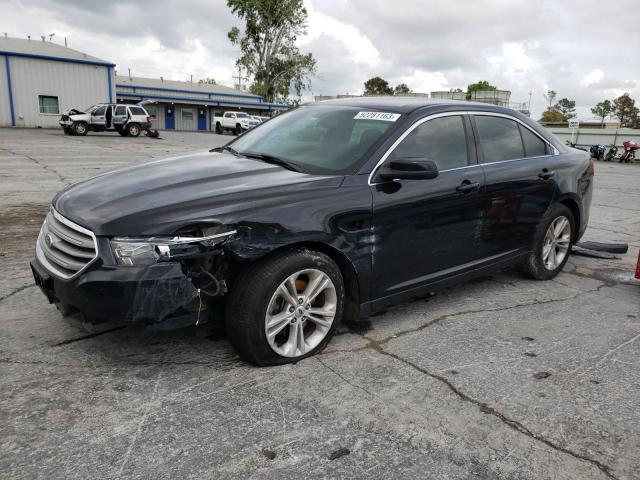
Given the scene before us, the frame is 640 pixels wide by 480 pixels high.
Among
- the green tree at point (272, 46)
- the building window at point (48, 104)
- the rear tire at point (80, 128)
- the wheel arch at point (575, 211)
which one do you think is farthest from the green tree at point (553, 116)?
the wheel arch at point (575, 211)

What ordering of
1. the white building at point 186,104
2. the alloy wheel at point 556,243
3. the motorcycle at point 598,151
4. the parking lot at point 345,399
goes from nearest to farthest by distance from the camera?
the parking lot at point 345,399 → the alloy wheel at point 556,243 → the motorcycle at point 598,151 → the white building at point 186,104

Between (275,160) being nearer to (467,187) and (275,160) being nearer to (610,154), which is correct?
(467,187)

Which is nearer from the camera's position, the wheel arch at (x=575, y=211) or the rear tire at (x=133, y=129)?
the wheel arch at (x=575, y=211)

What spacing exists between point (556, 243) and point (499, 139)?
132 centimetres

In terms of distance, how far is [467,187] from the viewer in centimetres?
384

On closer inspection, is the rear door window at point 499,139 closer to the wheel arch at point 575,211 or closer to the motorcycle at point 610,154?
the wheel arch at point 575,211

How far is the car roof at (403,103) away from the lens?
386 cm

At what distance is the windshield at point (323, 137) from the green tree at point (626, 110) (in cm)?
7830

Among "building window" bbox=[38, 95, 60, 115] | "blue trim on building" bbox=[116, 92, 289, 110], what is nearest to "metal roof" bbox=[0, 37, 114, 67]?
"building window" bbox=[38, 95, 60, 115]

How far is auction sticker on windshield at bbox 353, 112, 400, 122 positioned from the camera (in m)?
3.71

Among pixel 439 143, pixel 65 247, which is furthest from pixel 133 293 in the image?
pixel 439 143

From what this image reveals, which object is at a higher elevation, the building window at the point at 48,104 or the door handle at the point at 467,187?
the building window at the point at 48,104

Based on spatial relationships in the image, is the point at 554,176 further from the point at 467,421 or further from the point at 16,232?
the point at 16,232

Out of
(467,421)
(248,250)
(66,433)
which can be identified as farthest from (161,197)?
(467,421)
